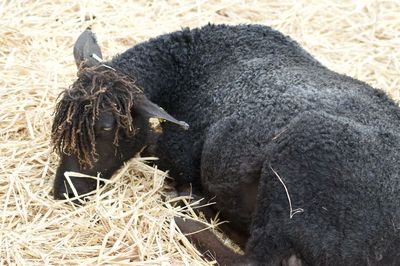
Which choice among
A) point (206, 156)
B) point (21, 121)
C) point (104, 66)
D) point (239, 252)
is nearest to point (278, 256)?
point (239, 252)

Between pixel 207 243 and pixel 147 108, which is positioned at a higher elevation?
pixel 147 108

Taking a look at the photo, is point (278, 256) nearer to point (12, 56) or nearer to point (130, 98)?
point (130, 98)

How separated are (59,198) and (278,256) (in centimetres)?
152

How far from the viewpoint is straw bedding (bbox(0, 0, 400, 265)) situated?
4.09 m

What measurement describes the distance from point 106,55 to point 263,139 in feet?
8.44

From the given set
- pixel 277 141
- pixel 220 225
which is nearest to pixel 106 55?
pixel 220 225

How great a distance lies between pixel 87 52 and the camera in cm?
473

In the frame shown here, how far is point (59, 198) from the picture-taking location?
4461 mm

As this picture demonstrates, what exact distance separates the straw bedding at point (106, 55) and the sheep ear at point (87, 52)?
0.72 meters

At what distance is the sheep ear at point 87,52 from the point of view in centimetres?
459

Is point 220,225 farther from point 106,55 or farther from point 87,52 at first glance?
point 106,55

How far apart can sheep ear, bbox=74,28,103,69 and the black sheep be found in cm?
14

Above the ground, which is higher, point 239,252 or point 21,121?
point 21,121

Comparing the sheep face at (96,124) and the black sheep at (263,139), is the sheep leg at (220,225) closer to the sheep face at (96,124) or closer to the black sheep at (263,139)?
the black sheep at (263,139)
